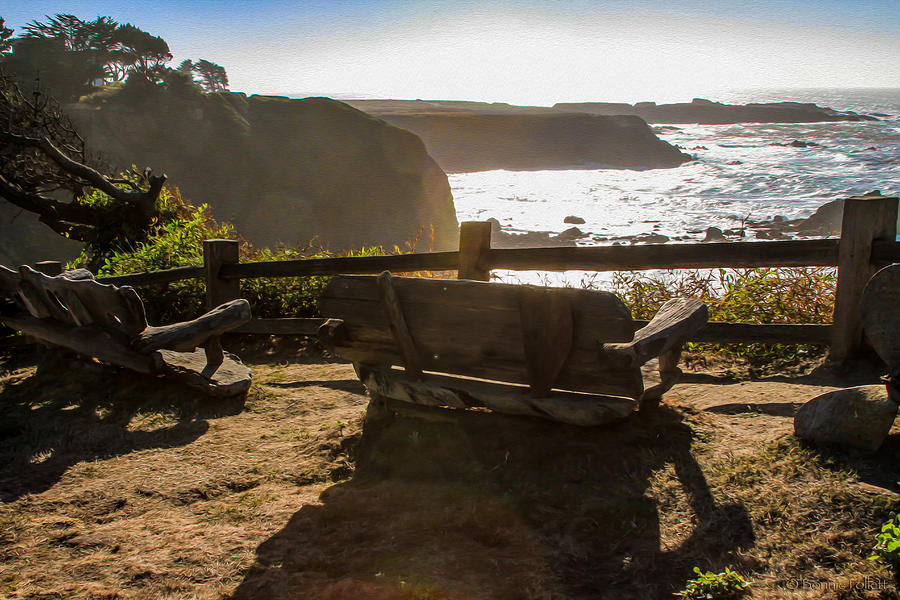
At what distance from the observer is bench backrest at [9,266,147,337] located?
4453 mm

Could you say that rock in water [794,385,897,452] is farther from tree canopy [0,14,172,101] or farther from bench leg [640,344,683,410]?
tree canopy [0,14,172,101]

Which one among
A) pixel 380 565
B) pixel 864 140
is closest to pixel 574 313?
pixel 380 565

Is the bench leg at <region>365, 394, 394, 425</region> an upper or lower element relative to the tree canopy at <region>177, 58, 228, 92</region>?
lower

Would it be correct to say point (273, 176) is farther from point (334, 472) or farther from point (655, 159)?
point (655, 159)

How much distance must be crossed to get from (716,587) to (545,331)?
1.17 m

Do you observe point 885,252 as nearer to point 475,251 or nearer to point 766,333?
point 766,333

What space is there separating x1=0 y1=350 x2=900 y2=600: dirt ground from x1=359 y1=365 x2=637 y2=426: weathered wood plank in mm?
256

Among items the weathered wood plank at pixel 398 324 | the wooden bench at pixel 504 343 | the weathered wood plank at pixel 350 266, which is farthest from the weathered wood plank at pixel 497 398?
the weathered wood plank at pixel 350 266

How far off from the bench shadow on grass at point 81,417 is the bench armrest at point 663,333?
3.11m

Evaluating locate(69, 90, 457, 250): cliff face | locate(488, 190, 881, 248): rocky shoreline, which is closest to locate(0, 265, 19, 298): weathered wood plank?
locate(488, 190, 881, 248): rocky shoreline

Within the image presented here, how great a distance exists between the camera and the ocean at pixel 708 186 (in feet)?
145

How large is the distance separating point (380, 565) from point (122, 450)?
2484 millimetres

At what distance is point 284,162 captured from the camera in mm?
56625

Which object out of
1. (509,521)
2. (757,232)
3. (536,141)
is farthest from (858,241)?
(536,141)
